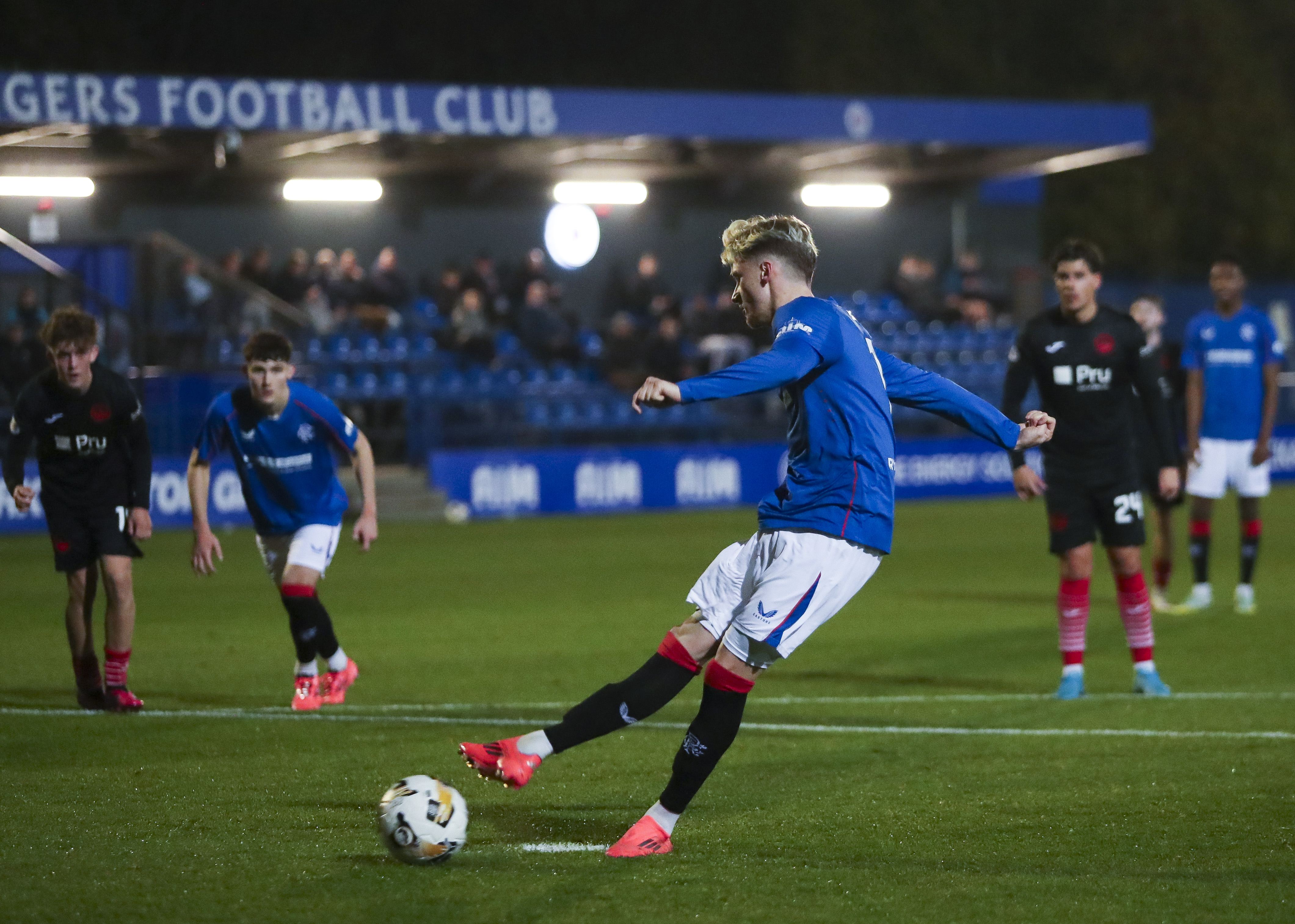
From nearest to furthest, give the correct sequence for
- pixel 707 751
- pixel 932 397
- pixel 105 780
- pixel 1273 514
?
pixel 707 751, pixel 932 397, pixel 105 780, pixel 1273 514

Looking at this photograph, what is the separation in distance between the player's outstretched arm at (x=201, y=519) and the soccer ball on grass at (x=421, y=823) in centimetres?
317

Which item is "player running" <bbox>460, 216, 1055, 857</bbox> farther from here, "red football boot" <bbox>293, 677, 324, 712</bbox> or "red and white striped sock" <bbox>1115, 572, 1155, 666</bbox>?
"red and white striped sock" <bbox>1115, 572, 1155, 666</bbox>

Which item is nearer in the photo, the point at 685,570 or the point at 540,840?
the point at 540,840

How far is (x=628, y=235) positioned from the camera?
30.1 metres

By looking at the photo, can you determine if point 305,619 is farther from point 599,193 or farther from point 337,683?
point 599,193

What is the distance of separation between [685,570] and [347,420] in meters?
7.16

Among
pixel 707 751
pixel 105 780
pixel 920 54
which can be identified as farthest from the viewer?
pixel 920 54

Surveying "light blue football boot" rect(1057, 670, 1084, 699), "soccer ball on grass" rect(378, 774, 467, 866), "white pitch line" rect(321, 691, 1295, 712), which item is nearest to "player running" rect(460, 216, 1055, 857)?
"soccer ball on grass" rect(378, 774, 467, 866)

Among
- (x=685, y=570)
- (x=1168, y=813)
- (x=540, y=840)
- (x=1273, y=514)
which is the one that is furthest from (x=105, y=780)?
(x=1273, y=514)

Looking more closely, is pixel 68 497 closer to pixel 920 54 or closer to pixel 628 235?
pixel 628 235

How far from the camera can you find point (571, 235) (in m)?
29.5

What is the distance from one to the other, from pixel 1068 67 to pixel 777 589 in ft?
190

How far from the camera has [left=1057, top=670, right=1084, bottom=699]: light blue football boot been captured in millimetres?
8375

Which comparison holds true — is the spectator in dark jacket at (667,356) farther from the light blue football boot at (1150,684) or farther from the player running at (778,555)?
the player running at (778,555)
